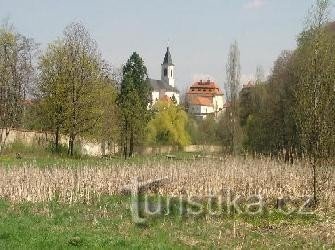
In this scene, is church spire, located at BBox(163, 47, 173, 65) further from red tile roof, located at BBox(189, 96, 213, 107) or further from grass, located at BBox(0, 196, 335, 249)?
grass, located at BBox(0, 196, 335, 249)

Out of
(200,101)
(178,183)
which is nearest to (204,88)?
(200,101)

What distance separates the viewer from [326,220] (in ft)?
44.4

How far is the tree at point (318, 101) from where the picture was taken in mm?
15445

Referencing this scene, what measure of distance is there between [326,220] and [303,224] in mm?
877

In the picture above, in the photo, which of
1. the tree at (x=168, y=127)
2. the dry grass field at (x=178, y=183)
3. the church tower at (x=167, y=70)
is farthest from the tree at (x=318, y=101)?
the church tower at (x=167, y=70)

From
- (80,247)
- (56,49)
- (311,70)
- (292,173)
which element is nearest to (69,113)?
(56,49)

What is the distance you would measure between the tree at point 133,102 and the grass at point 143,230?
1215 inches

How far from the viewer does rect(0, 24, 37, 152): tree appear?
44.3m

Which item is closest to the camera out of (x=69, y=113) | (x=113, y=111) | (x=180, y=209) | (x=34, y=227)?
(x=34, y=227)

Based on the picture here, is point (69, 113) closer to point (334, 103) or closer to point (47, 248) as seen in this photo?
point (334, 103)

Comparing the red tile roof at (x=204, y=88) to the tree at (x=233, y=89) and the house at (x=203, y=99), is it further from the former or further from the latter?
the tree at (x=233, y=89)

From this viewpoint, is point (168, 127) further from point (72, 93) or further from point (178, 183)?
point (178, 183)

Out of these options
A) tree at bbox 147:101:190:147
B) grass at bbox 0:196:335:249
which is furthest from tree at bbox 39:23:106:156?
grass at bbox 0:196:335:249

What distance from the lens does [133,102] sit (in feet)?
152
